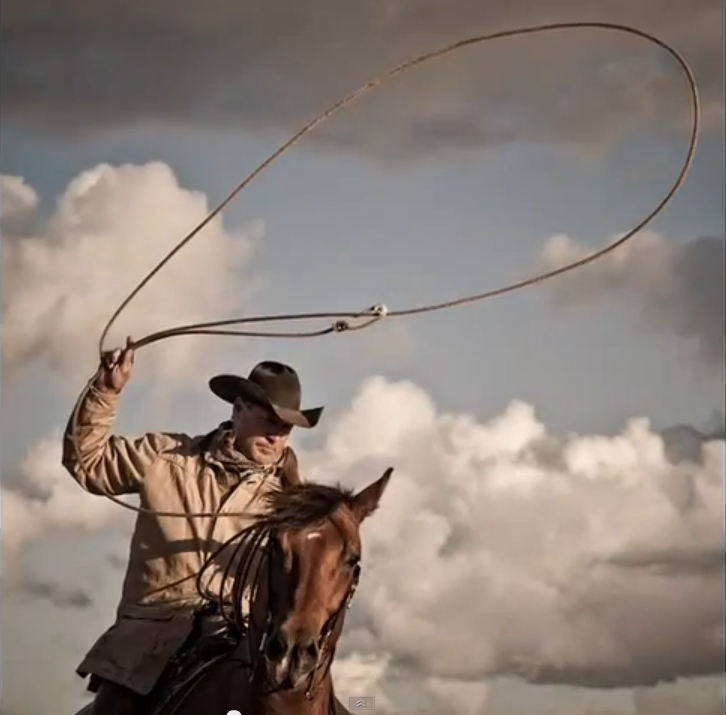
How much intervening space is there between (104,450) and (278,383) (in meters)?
0.38

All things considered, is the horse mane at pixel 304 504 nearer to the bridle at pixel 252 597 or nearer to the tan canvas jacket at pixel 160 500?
the bridle at pixel 252 597

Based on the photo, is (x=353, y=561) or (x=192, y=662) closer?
(x=353, y=561)

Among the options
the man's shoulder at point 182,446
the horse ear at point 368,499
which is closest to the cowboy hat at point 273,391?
the man's shoulder at point 182,446

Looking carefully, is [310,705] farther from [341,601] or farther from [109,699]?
[109,699]

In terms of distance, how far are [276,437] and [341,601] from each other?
2.11ft

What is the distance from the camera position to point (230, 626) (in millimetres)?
3004

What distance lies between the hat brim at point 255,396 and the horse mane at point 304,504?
322 mm

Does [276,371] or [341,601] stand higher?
[276,371]

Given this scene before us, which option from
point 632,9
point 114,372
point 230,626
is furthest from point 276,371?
point 632,9

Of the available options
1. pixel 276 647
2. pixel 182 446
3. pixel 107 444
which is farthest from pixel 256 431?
pixel 276 647

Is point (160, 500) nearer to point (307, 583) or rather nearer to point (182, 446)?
point (182, 446)

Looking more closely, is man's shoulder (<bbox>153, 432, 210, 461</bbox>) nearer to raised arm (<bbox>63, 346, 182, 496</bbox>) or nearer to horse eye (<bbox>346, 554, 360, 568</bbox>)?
raised arm (<bbox>63, 346, 182, 496</bbox>)

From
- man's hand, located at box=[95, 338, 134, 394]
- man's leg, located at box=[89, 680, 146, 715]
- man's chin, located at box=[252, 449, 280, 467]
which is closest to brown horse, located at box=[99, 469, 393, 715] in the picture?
man's leg, located at box=[89, 680, 146, 715]

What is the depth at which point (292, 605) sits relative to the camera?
2.61 meters
